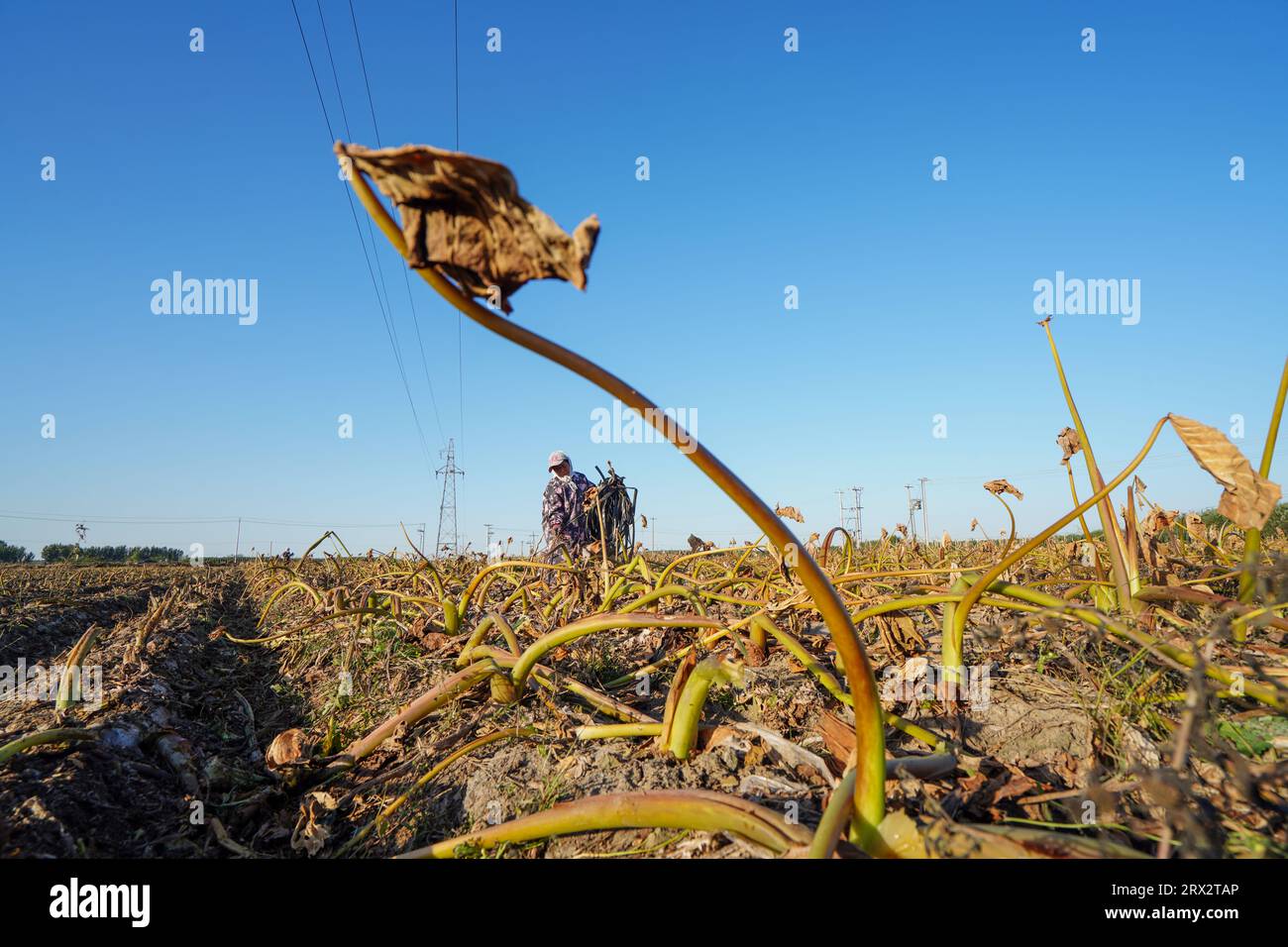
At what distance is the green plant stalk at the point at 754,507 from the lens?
2.65 ft

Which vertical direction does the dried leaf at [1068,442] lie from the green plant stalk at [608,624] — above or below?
above

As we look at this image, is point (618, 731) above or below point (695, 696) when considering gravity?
below

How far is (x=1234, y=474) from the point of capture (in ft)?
4.49

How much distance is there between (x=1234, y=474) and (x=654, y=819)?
137 cm

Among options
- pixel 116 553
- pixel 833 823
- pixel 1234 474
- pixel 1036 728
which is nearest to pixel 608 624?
pixel 833 823

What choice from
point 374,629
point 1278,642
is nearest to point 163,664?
point 374,629

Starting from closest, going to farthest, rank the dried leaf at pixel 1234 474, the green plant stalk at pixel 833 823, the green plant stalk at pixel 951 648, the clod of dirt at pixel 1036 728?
the green plant stalk at pixel 833 823, the dried leaf at pixel 1234 474, the clod of dirt at pixel 1036 728, the green plant stalk at pixel 951 648

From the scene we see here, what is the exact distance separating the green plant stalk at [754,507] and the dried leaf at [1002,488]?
5.68 feet

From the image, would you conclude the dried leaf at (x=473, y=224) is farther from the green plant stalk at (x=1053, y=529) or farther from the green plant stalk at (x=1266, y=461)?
the green plant stalk at (x=1266, y=461)

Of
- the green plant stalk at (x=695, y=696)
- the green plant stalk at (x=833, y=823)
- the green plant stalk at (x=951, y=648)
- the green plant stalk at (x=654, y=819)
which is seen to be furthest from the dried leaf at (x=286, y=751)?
the green plant stalk at (x=951, y=648)

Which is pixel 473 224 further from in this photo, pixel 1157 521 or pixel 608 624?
pixel 1157 521

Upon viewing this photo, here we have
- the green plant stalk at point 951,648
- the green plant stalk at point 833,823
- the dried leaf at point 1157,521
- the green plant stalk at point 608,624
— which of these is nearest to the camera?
the green plant stalk at point 833,823
